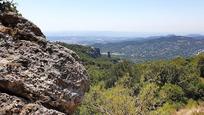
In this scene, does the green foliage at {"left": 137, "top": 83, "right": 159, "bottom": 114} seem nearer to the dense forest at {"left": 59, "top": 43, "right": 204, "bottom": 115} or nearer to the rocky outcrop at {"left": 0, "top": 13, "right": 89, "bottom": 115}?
the dense forest at {"left": 59, "top": 43, "right": 204, "bottom": 115}

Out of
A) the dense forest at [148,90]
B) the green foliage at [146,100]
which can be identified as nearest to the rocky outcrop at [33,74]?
the dense forest at [148,90]

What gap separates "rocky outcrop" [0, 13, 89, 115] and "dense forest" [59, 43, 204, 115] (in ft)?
43.8

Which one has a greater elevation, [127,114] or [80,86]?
[80,86]

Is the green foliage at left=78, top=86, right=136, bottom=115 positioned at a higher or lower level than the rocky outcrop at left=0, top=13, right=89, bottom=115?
lower

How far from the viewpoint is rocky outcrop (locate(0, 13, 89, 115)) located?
8652 millimetres

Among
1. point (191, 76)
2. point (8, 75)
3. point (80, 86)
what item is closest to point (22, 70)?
point (8, 75)

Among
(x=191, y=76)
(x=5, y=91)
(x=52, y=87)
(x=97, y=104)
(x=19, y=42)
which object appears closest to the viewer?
(x=5, y=91)

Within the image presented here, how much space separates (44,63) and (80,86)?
126cm

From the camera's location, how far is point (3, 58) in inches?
367

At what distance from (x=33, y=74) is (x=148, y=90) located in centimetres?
1823

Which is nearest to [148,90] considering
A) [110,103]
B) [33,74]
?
[110,103]

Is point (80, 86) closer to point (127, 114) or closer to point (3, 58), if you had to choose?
point (3, 58)

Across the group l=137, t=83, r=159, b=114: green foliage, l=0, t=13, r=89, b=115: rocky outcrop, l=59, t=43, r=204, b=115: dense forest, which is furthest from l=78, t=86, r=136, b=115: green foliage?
l=0, t=13, r=89, b=115: rocky outcrop

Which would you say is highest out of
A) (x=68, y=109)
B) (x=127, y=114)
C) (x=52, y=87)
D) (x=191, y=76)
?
(x=52, y=87)
